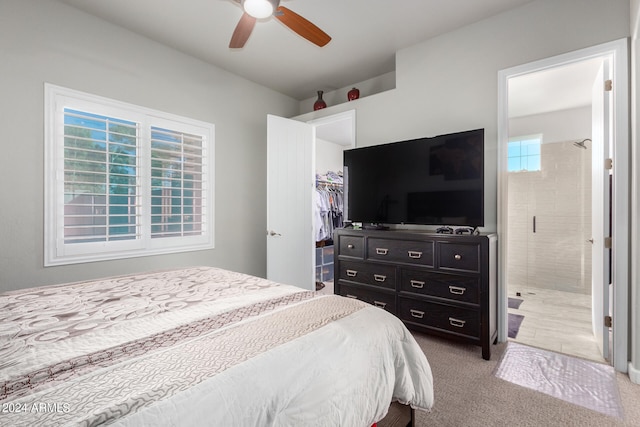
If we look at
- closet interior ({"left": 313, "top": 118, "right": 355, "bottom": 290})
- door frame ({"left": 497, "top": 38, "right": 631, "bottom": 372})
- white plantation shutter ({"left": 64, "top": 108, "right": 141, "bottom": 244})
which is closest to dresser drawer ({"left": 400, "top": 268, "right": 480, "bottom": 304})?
door frame ({"left": 497, "top": 38, "right": 631, "bottom": 372})

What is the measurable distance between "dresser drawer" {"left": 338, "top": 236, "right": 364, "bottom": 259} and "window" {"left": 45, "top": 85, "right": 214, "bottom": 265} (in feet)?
4.94

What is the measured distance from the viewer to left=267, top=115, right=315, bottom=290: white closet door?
356cm

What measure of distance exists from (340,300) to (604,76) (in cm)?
269

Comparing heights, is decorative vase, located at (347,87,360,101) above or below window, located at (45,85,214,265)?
above

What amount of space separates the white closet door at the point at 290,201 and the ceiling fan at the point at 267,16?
1.52m

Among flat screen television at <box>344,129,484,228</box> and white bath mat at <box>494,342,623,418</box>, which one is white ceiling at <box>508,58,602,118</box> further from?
white bath mat at <box>494,342,623,418</box>

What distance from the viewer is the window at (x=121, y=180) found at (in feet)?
7.79

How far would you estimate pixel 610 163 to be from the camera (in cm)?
219

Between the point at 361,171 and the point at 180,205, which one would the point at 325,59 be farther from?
the point at 180,205

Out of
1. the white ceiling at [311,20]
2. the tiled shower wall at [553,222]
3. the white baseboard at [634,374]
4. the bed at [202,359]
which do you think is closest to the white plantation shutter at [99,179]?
the white ceiling at [311,20]

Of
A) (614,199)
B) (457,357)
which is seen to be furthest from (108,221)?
(614,199)

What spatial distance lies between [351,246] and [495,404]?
1638 mm

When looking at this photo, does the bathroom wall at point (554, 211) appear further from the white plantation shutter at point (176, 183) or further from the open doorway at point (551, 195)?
the white plantation shutter at point (176, 183)

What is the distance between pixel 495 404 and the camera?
5.72ft
